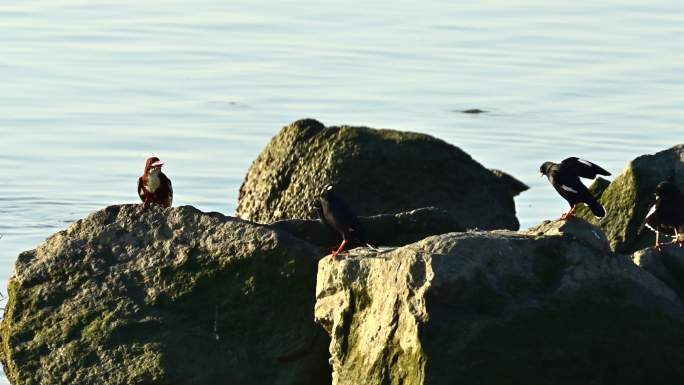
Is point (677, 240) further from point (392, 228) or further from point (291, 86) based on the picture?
point (291, 86)

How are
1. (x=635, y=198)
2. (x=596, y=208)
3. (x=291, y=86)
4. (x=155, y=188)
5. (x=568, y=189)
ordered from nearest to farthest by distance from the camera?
1. (x=596, y=208)
2. (x=568, y=189)
3. (x=155, y=188)
4. (x=635, y=198)
5. (x=291, y=86)

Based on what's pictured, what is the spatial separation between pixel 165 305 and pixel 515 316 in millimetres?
2618

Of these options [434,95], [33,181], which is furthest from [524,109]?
[33,181]

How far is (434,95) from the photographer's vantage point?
23953 millimetres

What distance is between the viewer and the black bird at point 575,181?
11781 mm

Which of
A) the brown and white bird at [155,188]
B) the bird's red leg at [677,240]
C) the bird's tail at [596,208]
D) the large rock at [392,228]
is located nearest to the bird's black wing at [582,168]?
the bird's tail at [596,208]

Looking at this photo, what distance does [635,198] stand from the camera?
12695 millimetres

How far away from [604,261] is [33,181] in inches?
431

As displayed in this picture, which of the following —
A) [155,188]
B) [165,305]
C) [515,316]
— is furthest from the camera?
[155,188]

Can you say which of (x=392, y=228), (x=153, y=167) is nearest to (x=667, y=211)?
(x=392, y=228)

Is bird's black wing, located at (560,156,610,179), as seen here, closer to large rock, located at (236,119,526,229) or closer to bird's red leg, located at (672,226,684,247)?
bird's red leg, located at (672,226,684,247)

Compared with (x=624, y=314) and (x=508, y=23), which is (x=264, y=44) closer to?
(x=508, y=23)

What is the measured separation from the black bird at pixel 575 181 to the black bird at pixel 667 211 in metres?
0.37

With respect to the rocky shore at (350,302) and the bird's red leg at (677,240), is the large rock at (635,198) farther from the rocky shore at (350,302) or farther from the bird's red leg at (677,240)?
the bird's red leg at (677,240)
